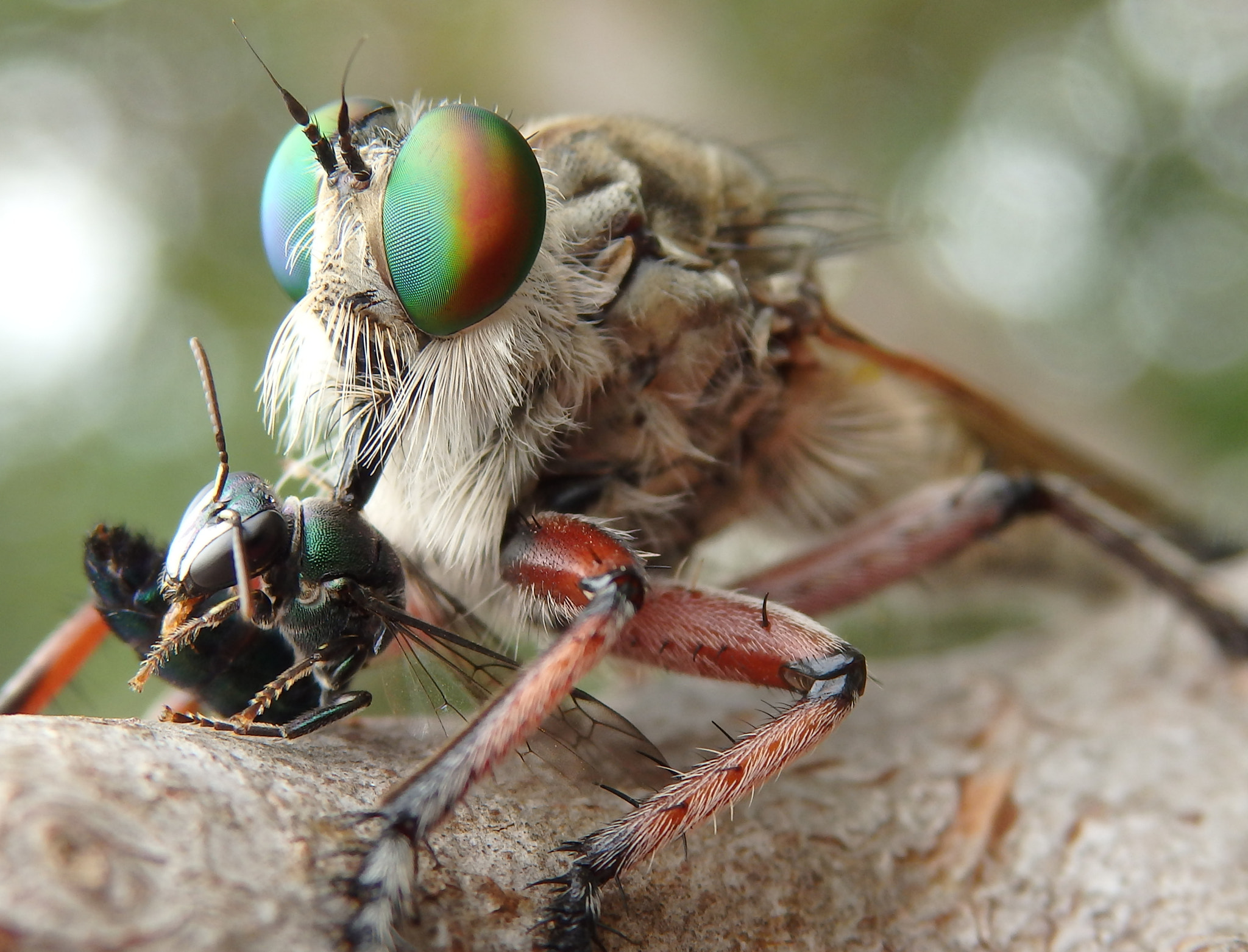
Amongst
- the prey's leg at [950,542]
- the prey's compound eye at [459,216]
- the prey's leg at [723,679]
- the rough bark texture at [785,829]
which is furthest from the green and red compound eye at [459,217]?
the prey's leg at [950,542]

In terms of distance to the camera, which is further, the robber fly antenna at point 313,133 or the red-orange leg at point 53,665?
the red-orange leg at point 53,665

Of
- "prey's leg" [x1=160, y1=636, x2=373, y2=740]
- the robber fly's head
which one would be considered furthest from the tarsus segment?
the robber fly's head

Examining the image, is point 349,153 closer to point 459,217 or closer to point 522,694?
point 459,217

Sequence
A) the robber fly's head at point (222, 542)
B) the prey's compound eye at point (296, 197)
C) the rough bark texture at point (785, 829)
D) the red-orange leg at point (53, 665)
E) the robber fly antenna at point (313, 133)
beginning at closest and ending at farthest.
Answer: the rough bark texture at point (785, 829)
the robber fly's head at point (222, 542)
the robber fly antenna at point (313, 133)
the prey's compound eye at point (296, 197)
the red-orange leg at point (53, 665)

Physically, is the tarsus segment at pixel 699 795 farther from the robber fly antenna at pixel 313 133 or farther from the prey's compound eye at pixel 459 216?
the robber fly antenna at pixel 313 133

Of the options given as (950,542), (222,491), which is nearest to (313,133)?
(222,491)

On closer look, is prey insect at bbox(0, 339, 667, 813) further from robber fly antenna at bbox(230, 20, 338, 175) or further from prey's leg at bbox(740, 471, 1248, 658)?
prey's leg at bbox(740, 471, 1248, 658)
